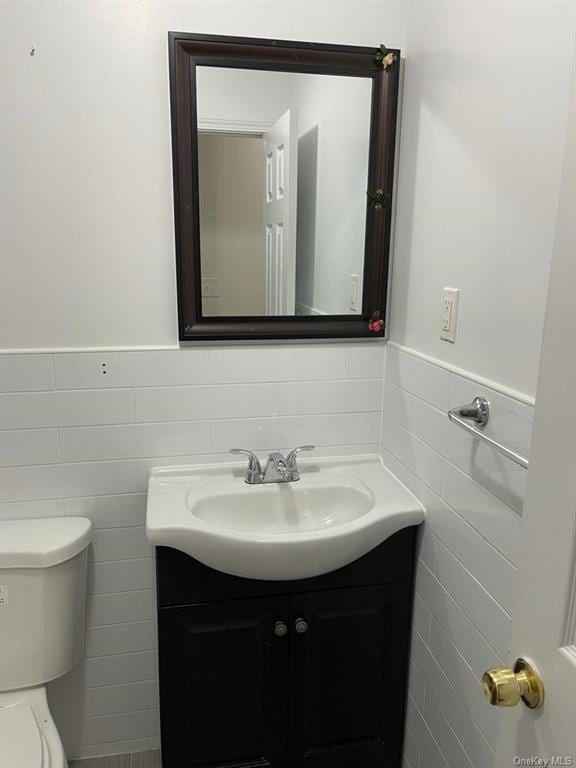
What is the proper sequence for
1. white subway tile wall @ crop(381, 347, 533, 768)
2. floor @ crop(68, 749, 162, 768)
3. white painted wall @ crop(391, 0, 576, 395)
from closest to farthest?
white painted wall @ crop(391, 0, 576, 395) < white subway tile wall @ crop(381, 347, 533, 768) < floor @ crop(68, 749, 162, 768)

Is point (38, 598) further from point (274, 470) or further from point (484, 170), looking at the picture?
point (484, 170)

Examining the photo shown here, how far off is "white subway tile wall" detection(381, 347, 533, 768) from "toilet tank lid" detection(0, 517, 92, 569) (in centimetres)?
85

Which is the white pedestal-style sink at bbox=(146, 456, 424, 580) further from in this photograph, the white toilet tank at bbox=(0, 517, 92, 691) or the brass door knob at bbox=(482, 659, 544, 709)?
the brass door knob at bbox=(482, 659, 544, 709)

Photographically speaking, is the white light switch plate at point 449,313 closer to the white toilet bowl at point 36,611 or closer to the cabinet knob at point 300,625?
the cabinet knob at point 300,625

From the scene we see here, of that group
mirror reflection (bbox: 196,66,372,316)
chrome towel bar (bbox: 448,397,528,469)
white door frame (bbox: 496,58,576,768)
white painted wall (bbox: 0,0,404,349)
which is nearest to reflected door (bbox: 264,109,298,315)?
mirror reflection (bbox: 196,66,372,316)

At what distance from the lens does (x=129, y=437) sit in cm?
157

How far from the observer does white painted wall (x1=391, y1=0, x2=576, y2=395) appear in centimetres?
96

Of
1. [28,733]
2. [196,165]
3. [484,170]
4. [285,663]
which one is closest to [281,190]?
[196,165]

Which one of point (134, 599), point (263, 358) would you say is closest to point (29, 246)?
point (263, 358)

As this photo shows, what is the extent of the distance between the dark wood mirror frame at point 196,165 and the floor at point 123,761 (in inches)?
49.0

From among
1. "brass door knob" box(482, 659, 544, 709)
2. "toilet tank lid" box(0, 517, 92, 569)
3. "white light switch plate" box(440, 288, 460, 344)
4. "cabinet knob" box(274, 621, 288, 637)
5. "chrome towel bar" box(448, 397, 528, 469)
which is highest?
"white light switch plate" box(440, 288, 460, 344)

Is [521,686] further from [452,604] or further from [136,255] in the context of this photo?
[136,255]

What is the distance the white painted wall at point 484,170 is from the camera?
96cm

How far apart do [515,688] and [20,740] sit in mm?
1094
